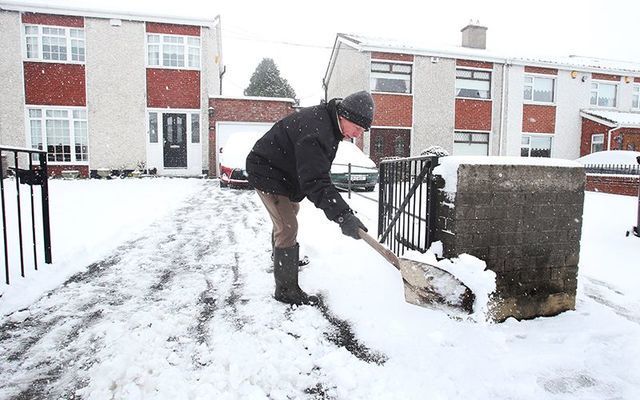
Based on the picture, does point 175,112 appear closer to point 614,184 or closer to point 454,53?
point 454,53

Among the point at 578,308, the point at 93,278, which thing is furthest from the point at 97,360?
the point at 578,308

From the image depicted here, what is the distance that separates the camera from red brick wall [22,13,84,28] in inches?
602

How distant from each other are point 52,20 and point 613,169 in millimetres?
22337

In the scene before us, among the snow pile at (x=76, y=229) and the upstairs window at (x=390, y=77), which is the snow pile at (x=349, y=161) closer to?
the snow pile at (x=76, y=229)

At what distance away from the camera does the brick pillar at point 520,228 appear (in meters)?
2.71

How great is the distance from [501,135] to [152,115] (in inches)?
643

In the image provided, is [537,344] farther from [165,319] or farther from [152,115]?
[152,115]

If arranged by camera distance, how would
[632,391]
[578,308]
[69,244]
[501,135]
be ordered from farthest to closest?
1. [501,135]
2. [69,244]
3. [578,308]
4. [632,391]

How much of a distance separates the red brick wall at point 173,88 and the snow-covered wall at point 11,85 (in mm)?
4936

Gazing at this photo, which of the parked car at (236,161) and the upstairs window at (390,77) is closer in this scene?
the parked car at (236,161)

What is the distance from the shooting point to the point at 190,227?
6.14m

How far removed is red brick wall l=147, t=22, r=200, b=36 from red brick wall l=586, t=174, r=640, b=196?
16211mm

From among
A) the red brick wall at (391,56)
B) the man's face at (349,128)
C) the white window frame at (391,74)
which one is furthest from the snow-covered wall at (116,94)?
the man's face at (349,128)

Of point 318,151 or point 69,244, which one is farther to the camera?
point 69,244
